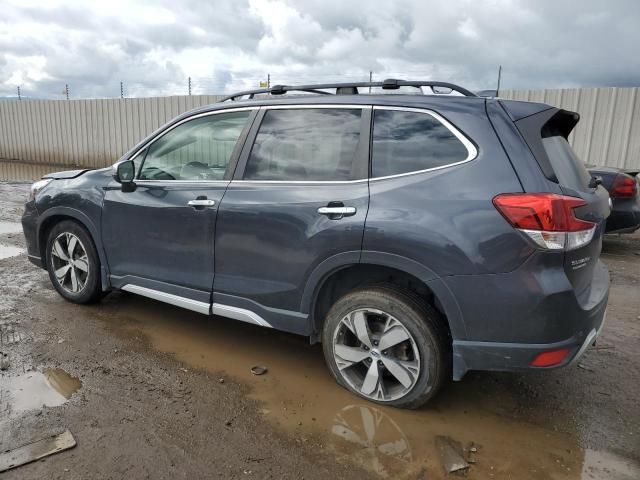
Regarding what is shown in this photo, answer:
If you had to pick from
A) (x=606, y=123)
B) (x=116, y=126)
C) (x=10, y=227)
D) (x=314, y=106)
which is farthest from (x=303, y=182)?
(x=116, y=126)

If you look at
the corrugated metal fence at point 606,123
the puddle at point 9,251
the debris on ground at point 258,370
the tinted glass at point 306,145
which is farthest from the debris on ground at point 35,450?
the corrugated metal fence at point 606,123

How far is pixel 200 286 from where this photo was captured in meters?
3.58

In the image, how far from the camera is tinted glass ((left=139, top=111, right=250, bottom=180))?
11.8 feet

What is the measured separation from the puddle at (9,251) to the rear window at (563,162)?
6023 mm

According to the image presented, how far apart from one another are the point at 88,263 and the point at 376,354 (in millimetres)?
2670

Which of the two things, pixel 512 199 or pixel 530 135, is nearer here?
pixel 512 199

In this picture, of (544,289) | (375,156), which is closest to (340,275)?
(375,156)

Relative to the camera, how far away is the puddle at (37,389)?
302 cm

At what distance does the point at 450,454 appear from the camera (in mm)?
2654

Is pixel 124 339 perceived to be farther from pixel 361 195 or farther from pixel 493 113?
pixel 493 113

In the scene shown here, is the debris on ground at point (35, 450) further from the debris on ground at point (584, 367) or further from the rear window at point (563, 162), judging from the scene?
the debris on ground at point (584, 367)

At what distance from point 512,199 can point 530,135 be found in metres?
0.42

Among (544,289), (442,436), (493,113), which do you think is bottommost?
(442,436)

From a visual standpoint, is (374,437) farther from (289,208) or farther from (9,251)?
(9,251)
